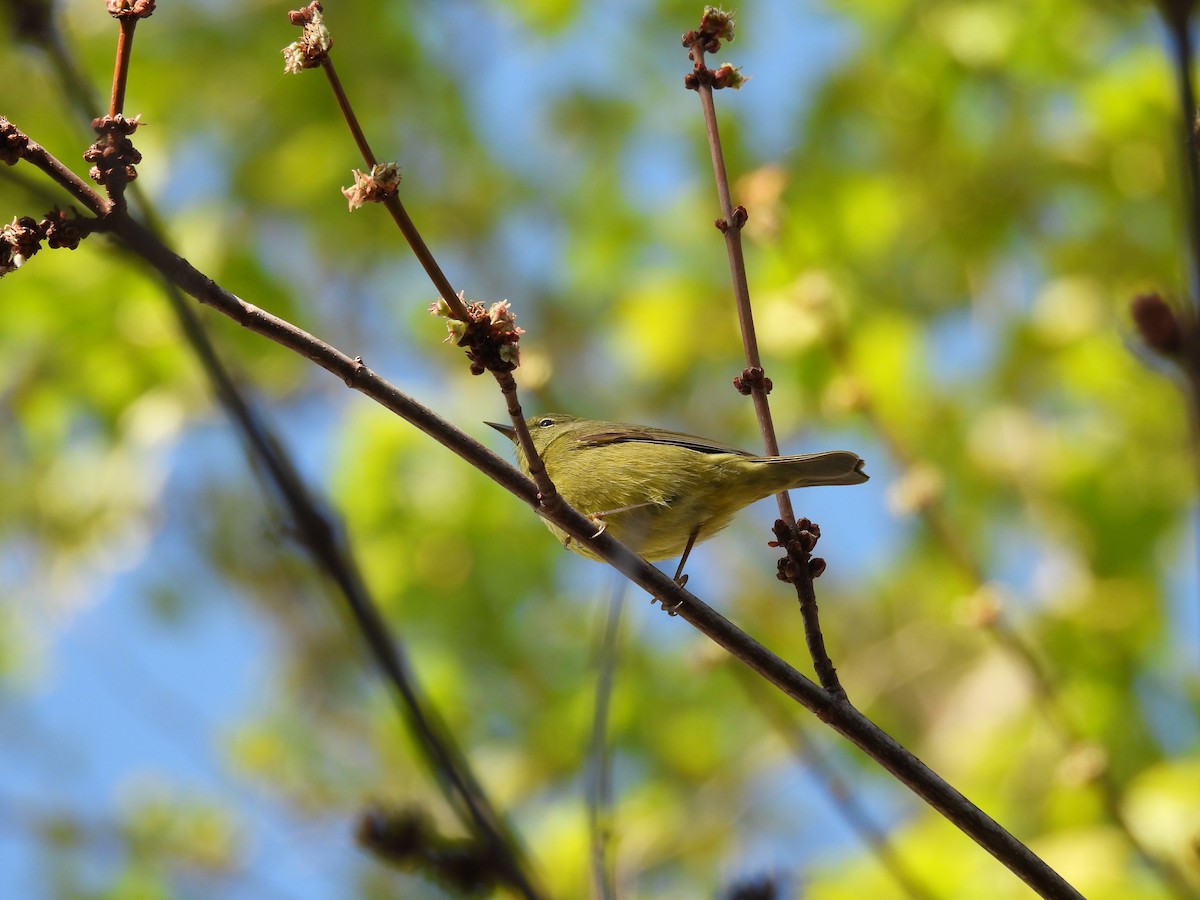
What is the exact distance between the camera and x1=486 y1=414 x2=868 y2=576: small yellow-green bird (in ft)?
11.4

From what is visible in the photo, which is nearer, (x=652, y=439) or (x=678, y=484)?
(x=678, y=484)

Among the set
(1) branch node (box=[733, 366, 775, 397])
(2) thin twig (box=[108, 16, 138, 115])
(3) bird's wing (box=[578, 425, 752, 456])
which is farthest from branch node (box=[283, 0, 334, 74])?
(3) bird's wing (box=[578, 425, 752, 456])

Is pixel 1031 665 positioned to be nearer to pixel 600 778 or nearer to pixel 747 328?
pixel 747 328

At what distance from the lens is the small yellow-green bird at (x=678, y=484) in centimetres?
348

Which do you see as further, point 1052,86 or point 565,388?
point 565,388

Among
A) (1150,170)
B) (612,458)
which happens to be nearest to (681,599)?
(612,458)

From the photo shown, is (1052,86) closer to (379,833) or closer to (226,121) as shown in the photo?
(226,121)

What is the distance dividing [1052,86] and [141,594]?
6.60m

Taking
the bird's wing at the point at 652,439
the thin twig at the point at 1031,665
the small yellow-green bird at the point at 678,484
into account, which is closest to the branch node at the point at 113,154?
the small yellow-green bird at the point at 678,484

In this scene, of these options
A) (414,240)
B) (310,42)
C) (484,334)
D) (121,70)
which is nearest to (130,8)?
(121,70)

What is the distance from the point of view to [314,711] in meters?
8.62

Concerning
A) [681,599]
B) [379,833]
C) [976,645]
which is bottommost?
[379,833]

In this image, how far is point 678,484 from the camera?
354 centimetres

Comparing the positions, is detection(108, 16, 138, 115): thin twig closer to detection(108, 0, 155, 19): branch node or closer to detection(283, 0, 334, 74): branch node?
detection(108, 0, 155, 19): branch node
